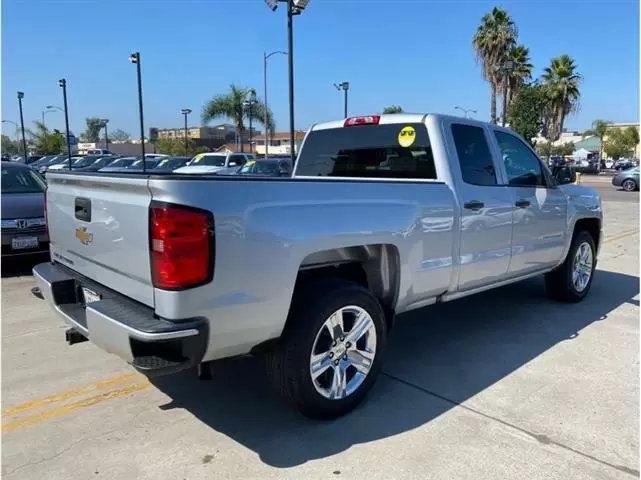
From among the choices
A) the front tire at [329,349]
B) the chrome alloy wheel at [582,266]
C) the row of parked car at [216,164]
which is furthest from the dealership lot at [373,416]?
the row of parked car at [216,164]

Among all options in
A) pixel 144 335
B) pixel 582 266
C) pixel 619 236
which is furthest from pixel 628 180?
pixel 144 335

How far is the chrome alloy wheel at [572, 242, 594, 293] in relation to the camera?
6.11 metres

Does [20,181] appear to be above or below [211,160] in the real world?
below

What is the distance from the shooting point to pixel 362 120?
15.8 feet

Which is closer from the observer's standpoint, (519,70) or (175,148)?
(519,70)

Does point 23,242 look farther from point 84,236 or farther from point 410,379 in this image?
point 410,379

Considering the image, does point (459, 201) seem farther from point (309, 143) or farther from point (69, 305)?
point (69, 305)

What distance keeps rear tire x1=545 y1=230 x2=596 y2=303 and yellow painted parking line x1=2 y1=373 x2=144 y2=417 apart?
4.52 m

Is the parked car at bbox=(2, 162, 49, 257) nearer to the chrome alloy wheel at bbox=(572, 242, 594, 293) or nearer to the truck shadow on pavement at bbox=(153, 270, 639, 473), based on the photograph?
the truck shadow on pavement at bbox=(153, 270, 639, 473)

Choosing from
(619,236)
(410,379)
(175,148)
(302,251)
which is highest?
(175,148)

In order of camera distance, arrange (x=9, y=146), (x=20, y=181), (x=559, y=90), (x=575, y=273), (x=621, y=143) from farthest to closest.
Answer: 1. (x=621, y=143)
2. (x=9, y=146)
3. (x=559, y=90)
4. (x=20, y=181)
5. (x=575, y=273)

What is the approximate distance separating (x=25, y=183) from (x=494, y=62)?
1271 inches

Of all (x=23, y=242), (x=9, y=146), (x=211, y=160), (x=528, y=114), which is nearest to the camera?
(x=23, y=242)

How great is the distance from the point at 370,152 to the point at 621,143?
101072 mm
